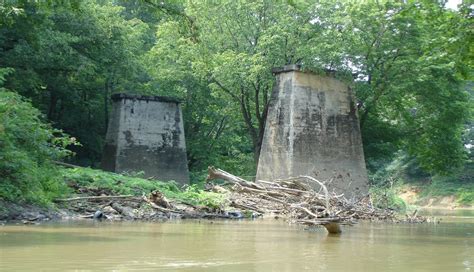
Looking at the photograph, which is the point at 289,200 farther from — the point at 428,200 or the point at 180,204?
the point at 428,200

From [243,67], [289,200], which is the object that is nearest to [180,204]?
[289,200]

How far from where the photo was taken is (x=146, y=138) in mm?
23438

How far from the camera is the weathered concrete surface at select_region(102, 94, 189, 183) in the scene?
23.1 meters

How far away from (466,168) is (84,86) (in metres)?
33.4

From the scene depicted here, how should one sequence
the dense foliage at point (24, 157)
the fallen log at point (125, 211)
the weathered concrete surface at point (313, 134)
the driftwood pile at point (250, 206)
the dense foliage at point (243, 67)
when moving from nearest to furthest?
the dense foliage at point (24, 157)
the driftwood pile at point (250, 206)
the fallen log at point (125, 211)
the weathered concrete surface at point (313, 134)
the dense foliage at point (243, 67)

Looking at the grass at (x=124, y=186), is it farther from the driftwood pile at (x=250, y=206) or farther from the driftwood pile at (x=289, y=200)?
the driftwood pile at (x=289, y=200)

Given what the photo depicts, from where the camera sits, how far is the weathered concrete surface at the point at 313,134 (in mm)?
20453

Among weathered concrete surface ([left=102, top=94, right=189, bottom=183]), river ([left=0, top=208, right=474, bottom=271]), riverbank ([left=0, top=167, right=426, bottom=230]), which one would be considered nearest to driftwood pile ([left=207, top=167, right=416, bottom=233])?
riverbank ([left=0, top=167, right=426, bottom=230])

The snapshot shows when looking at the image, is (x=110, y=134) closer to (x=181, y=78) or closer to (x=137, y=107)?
(x=137, y=107)

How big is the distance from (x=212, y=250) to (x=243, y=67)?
17001mm

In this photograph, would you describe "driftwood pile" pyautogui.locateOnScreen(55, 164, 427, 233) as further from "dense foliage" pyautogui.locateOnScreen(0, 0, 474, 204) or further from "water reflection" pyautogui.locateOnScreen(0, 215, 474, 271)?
"dense foliage" pyautogui.locateOnScreen(0, 0, 474, 204)

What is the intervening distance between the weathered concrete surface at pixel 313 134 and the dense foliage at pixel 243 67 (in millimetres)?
709

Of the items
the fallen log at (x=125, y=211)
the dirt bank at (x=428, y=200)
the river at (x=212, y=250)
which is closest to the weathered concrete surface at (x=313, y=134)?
the fallen log at (x=125, y=211)

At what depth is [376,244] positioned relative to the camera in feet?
28.1
